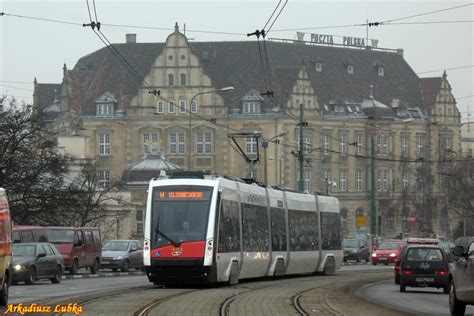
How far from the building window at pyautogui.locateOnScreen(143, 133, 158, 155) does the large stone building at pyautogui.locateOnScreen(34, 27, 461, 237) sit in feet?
0.37

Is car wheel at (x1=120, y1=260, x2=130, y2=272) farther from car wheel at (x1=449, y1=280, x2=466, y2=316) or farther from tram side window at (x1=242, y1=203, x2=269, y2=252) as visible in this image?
car wheel at (x1=449, y1=280, x2=466, y2=316)

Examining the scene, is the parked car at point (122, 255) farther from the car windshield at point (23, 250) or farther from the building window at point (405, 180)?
the building window at point (405, 180)

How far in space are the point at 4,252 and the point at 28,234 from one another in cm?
1949

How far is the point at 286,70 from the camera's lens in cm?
12494

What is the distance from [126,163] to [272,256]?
8739 centimetres

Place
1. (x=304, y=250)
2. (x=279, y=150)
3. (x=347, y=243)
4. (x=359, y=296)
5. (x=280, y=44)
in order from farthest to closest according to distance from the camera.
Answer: (x=280, y=44)
(x=279, y=150)
(x=347, y=243)
(x=304, y=250)
(x=359, y=296)

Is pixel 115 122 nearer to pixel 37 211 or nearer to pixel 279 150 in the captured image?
pixel 279 150

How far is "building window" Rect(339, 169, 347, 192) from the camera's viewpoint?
5148 inches

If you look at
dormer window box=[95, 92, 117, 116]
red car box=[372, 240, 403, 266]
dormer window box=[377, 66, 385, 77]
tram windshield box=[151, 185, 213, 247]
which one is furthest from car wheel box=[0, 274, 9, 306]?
dormer window box=[377, 66, 385, 77]

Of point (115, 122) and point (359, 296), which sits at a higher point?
point (115, 122)

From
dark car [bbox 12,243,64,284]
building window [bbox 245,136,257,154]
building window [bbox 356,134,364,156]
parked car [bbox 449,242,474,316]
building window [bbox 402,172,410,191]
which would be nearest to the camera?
parked car [bbox 449,242,474,316]

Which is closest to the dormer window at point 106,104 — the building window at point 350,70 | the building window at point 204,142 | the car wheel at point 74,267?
the building window at point 204,142

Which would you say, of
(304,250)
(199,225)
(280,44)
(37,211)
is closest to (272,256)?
(304,250)

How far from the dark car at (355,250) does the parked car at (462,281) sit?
51691mm
